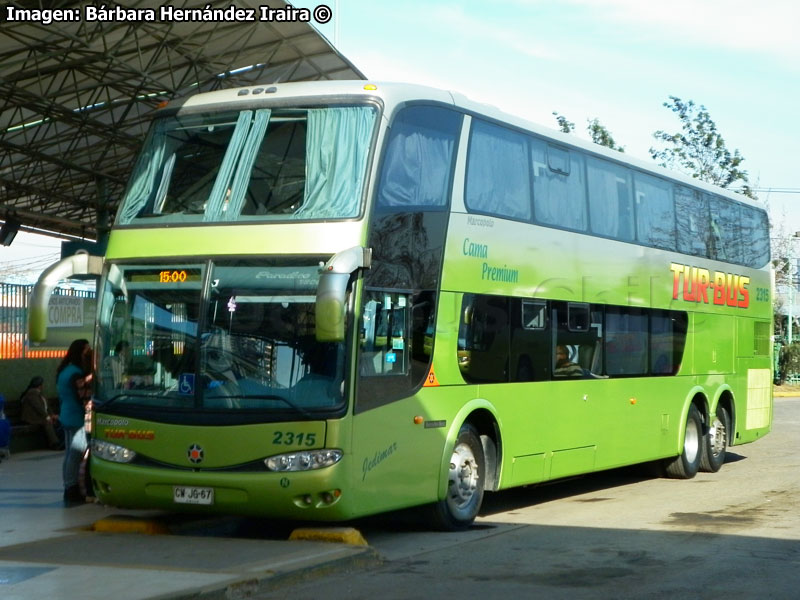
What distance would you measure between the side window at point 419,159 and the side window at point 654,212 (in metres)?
4.44

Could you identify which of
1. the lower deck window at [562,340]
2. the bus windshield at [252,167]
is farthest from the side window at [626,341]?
the bus windshield at [252,167]

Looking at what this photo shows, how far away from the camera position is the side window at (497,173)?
11445 millimetres

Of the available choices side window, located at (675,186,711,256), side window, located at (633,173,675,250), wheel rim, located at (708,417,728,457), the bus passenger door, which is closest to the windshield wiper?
the bus passenger door

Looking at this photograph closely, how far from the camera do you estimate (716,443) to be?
17.4 m

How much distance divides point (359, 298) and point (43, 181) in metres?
29.0

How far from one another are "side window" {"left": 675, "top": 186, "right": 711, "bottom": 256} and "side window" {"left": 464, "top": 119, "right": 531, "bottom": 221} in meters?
4.41

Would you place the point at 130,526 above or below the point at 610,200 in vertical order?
below

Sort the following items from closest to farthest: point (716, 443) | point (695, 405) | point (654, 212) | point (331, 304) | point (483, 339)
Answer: point (331, 304)
point (483, 339)
point (654, 212)
point (695, 405)
point (716, 443)

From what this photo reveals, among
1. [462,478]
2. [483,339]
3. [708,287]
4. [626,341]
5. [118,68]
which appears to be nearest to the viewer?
[462,478]

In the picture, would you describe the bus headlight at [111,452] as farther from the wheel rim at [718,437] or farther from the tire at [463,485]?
the wheel rim at [718,437]

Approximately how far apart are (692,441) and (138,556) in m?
9.75

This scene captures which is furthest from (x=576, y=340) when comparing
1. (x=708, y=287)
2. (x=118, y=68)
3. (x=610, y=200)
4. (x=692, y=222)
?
(x=118, y=68)

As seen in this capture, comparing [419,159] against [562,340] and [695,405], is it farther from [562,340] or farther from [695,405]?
[695,405]

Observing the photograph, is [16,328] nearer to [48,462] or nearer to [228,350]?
[48,462]
